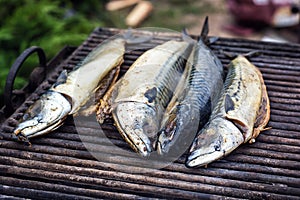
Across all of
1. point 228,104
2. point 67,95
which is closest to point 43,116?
point 67,95

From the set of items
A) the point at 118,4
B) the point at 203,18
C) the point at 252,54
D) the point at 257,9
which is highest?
the point at 252,54

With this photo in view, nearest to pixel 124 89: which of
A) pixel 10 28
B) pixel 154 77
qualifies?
pixel 154 77

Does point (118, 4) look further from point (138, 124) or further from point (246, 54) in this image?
point (138, 124)

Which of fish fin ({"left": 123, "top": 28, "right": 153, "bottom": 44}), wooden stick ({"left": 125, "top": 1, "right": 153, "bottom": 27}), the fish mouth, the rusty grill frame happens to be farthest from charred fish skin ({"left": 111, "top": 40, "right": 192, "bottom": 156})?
wooden stick ({"left": 125, "top": 1, "right": 153, "bottom": 27})

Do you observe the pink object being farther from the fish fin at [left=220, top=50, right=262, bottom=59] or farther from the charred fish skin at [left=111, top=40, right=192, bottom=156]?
the charred fish skin at [left=111, top=40, right=192, bottom=156]

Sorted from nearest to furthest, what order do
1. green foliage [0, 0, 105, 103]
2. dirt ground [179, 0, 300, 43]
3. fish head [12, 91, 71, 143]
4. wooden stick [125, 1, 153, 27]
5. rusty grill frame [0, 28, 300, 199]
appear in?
rusty grill frame [0, 28, 300, 199]
fish head [12, 91, 71, 143]
green foliage [0, 0, 105, 103]
dirt ground [179, 0, 300, 43]
wooden stick [125, 1, 153, 27]

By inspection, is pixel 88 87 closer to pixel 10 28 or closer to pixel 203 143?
pixel 203 143
